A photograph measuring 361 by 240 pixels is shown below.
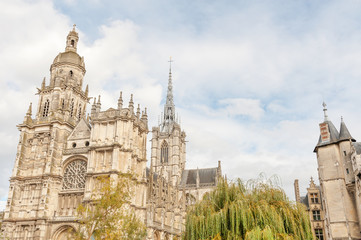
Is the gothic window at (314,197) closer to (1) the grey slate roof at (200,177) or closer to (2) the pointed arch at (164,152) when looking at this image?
(1) the grey slate roof at (200,177)

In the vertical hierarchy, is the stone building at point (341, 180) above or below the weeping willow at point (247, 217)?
above

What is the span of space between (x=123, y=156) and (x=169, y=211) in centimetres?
1453

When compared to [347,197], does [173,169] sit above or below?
above

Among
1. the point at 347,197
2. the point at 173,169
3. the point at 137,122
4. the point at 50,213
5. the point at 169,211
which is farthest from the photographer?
the point at 173,169

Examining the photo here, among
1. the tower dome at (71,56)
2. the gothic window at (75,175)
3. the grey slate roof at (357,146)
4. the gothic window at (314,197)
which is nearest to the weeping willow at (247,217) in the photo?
the grey slate roof at (357,146)

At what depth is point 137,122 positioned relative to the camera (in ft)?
112

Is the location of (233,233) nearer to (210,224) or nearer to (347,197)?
(210,224)

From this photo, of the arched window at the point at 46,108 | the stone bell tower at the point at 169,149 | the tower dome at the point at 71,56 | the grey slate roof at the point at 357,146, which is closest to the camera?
the grey slate roof at the point at 357,146

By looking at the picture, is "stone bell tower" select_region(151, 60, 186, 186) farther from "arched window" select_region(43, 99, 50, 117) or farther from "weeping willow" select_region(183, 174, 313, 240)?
"weeping willow" select_region(183, 174, 313, 240)

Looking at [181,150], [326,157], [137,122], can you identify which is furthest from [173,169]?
[326,157]

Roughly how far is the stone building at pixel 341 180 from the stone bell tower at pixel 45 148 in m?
25.1

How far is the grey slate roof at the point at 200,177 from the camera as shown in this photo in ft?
197

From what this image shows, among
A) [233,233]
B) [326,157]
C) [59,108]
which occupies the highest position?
[59,108]

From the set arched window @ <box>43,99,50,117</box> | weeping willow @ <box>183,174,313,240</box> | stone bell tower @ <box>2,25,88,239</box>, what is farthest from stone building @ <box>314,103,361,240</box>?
arched window @ <box>43,99,50,117</box>
